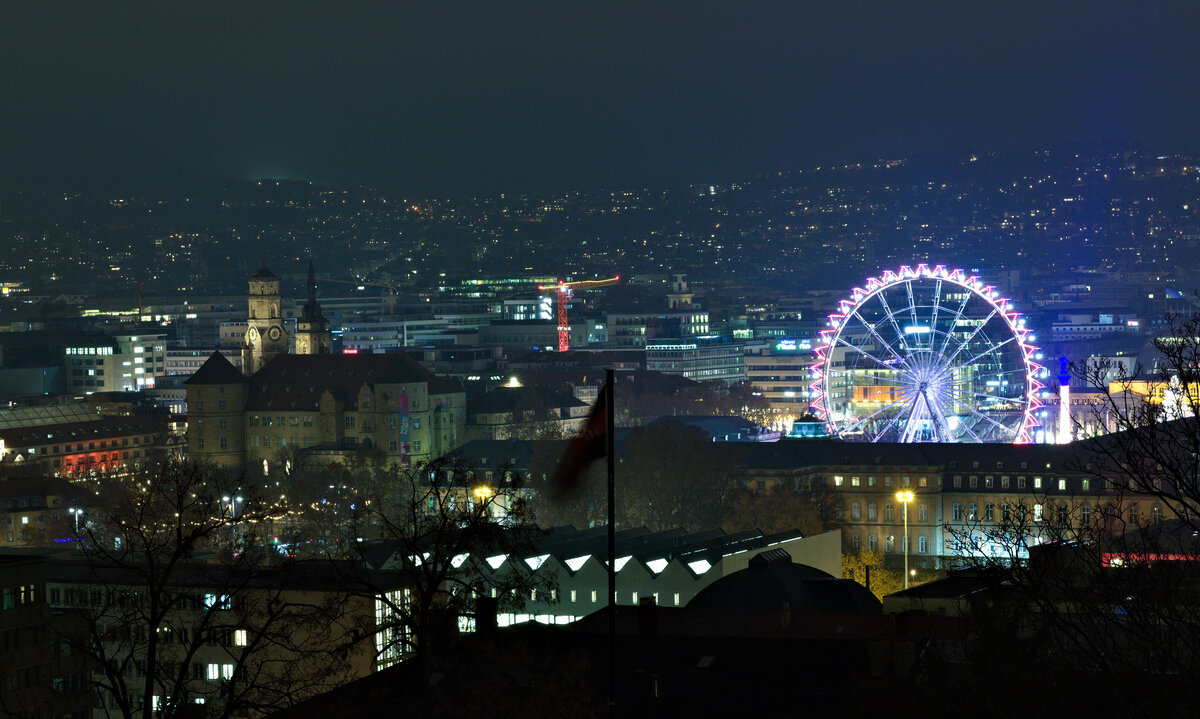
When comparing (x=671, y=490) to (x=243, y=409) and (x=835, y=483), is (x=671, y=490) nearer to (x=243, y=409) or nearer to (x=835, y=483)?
(x=835, y=483)

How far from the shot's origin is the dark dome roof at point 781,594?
51.0 m

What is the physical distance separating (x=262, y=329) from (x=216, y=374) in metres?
23.2

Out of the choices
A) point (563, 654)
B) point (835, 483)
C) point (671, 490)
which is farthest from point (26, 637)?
point (835, 483)

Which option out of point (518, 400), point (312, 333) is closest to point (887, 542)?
point (518, 400)

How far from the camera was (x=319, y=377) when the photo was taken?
14112 cm

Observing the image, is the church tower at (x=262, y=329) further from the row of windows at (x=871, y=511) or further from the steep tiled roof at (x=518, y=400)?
the row of windows at (x=871, y=511)

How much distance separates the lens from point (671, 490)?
320 feet

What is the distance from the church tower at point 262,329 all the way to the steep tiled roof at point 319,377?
1872 centimetres

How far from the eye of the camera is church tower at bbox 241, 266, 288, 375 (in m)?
162

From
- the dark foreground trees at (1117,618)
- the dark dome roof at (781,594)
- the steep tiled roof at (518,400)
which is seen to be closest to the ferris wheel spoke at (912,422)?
the steep tiled roof at (518,400)

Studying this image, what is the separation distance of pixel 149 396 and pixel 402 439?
64255 mm

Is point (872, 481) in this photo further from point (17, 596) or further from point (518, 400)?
point (17, 596)

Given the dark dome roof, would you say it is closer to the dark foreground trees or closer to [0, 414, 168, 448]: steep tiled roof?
the dark foreground trees

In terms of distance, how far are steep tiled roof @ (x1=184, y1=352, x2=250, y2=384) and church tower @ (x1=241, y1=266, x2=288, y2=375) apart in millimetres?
19881
